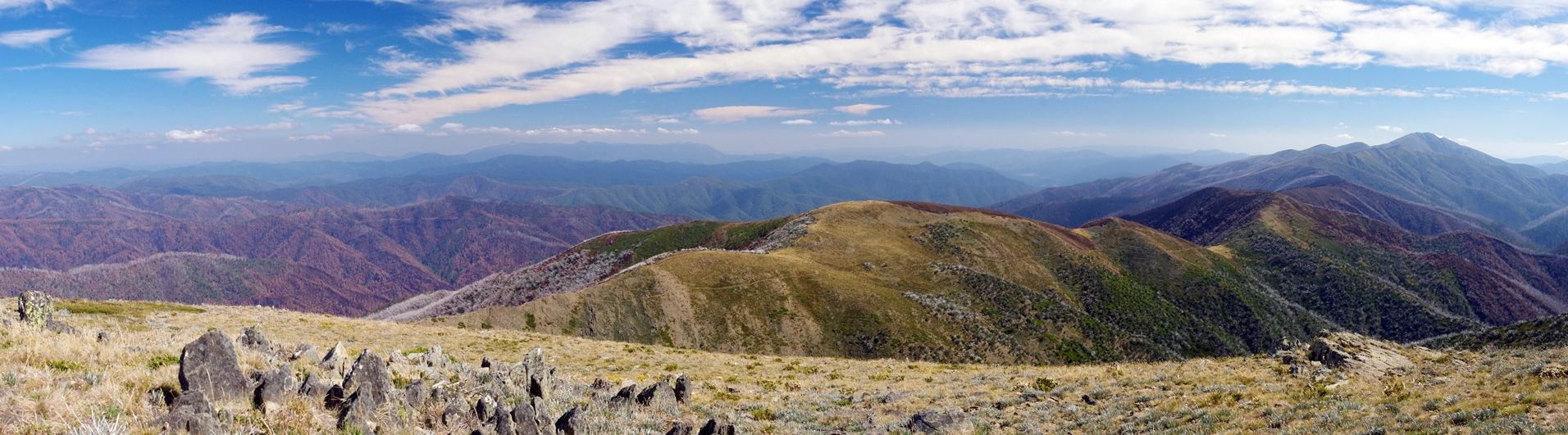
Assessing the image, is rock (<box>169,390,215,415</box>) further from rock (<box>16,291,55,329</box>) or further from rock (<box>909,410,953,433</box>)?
rock (<box>909,410,953,433</box>)

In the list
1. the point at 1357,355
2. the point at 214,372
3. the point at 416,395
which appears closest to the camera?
the point at 214,372

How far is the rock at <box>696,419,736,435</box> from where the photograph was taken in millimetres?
14984

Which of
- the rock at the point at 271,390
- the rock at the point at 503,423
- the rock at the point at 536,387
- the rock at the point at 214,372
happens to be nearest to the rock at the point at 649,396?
the rock at the point at 536,387

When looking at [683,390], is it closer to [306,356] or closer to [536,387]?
[536,387]

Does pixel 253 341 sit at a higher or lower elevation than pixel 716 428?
higher

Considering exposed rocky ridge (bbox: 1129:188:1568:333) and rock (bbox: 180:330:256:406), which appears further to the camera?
exposed rocky ridge (bbox: 1129:188:1568:333)

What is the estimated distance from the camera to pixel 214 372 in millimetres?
11711

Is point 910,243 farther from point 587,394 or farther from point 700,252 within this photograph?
point 587,394

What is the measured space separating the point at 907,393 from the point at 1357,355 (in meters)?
18.9

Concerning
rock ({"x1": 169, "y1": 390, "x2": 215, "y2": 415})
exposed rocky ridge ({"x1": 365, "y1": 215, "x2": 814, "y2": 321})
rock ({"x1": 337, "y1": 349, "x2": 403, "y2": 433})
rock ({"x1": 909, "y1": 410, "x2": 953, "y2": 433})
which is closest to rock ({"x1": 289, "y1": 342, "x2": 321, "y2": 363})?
rock ({"x1": 337, "y1": 349, "x2": 403, "y2": 433})

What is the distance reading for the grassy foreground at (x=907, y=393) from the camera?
10883mm

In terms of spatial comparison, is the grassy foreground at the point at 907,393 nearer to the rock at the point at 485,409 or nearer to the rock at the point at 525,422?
the rock at the point at 525,422

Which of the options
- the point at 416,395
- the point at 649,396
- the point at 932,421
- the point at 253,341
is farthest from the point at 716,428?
the point at 253,341

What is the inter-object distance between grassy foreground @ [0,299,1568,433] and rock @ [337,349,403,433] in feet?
1.58
